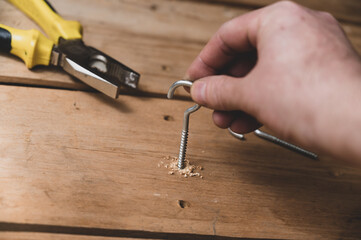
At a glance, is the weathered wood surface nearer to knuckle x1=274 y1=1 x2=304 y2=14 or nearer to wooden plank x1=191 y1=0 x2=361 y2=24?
knuckle x1=274 y1=1 x2=304 y2=14

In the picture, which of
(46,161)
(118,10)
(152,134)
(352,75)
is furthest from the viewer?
(118,10)

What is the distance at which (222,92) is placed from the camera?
0.58 meters

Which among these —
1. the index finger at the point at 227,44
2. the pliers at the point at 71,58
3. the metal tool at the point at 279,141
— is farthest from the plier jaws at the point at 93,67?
the metal tool at the point at 279,141

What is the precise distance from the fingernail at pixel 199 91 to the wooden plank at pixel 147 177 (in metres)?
0.14

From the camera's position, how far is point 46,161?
638 mm

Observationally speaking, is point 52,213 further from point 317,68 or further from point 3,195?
point 317,68

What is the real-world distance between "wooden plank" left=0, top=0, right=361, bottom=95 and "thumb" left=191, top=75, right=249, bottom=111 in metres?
0.25

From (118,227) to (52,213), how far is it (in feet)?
0.35

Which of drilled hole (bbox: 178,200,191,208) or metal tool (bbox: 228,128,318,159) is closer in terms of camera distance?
drilled hole (bbox: 178,200,191,208)

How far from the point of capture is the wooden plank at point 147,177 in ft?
1.91

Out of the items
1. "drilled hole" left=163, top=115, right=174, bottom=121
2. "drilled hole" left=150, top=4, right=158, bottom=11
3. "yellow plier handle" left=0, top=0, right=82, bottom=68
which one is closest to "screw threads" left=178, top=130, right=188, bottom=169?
"drilled hole" left=163, top=115, right=174, bottom=121

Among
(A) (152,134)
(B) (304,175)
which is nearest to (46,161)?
(A) (152,134)

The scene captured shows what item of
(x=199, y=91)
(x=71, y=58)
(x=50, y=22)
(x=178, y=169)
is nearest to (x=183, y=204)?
(x=178, y=169)

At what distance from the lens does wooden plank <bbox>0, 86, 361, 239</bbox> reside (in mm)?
583
